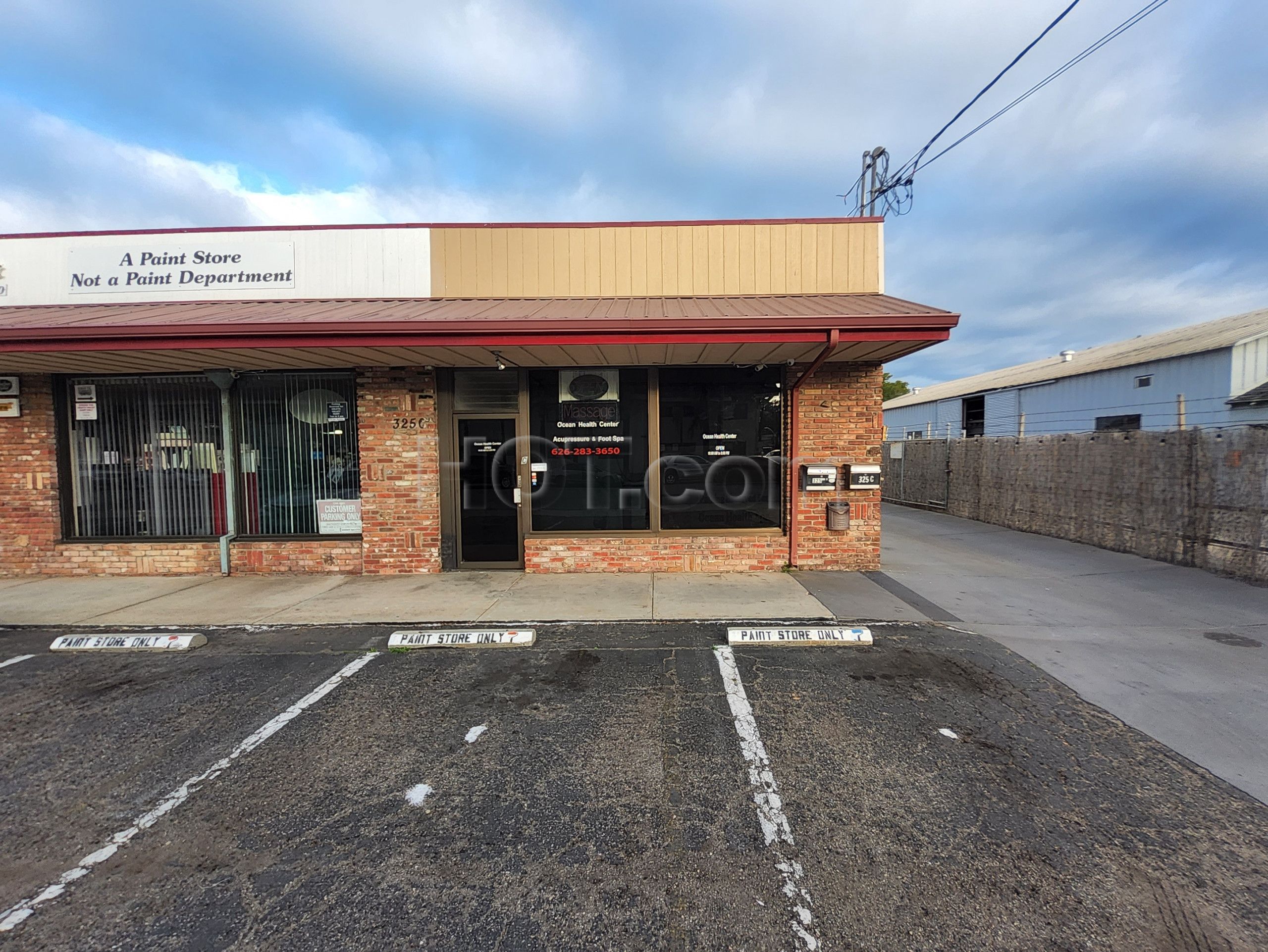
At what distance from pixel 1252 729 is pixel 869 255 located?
20.3ft

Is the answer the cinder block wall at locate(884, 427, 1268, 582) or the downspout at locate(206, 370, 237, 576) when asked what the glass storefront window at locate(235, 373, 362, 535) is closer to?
the downspout at locate(206, 370, 237, 576)

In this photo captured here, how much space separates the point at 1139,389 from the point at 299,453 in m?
21.4

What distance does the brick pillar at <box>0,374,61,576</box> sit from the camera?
778 centimetres

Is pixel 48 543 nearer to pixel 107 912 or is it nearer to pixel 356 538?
pixel 356 538

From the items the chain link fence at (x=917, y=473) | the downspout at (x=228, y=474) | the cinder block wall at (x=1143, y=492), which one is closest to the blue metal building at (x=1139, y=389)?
the cinder block wall at (x=1143, y=492)

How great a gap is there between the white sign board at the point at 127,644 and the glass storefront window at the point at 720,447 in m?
5.30

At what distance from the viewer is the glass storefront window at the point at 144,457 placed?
7.87 meters

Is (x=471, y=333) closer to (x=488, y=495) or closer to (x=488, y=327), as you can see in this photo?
(x=488, y=327)

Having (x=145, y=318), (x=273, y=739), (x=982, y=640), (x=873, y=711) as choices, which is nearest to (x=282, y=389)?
(x=145, y=318)

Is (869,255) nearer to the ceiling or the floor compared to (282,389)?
nearer to the ceiling

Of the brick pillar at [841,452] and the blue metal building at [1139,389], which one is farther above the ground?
the blue metal building at [1139,389]

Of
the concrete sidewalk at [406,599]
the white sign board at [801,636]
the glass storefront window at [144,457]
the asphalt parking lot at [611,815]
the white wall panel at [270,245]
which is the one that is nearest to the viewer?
the asphalt parking lot at [611,815]

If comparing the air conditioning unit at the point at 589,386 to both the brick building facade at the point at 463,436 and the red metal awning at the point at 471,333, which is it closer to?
the brick building facade at the point at 463,436

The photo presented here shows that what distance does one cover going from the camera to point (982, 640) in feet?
16.9
